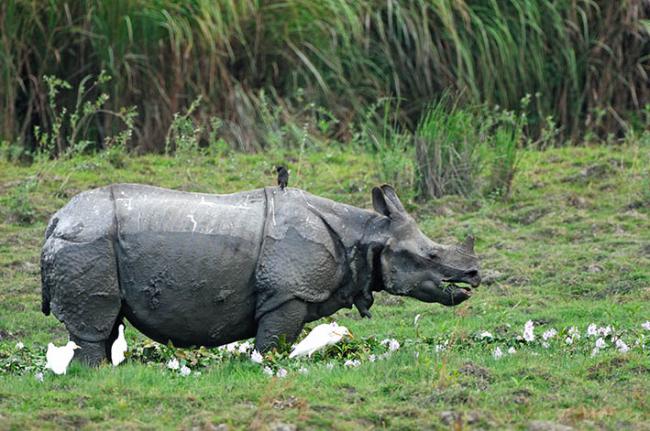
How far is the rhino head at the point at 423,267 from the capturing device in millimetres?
8805

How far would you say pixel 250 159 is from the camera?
48.7ft

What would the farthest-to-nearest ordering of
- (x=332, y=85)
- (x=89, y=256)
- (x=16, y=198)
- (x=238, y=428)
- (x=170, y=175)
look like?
(x=332, y=85)
(x=170, y=175)
(x=16, y=198)
(x=89, y=256)
(x=238, y=428)

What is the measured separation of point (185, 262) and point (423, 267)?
1420 mm

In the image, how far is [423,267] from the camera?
883cm

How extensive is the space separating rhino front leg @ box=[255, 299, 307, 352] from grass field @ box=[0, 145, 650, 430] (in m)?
0.22

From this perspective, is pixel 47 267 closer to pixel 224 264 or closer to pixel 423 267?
pixel 224 264

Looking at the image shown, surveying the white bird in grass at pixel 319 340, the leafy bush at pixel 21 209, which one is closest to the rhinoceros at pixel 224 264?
the white bird in grass at pixel 319 340

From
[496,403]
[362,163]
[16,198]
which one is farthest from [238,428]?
[362,163]

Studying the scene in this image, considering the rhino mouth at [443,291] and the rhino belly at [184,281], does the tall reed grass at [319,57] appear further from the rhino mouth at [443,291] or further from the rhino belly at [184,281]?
the rhino belly at [184,281]

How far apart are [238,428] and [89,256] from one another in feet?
5.96

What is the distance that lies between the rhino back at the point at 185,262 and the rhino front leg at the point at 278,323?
0.41ft

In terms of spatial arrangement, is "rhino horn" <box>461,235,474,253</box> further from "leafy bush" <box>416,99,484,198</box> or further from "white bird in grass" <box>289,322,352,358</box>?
"leafy bush" <box>416,99,484,198</box>

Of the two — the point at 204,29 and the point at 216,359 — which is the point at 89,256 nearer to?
the point at 216,359

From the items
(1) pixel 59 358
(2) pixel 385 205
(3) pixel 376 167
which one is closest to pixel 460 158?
(3) pixel 376 167
